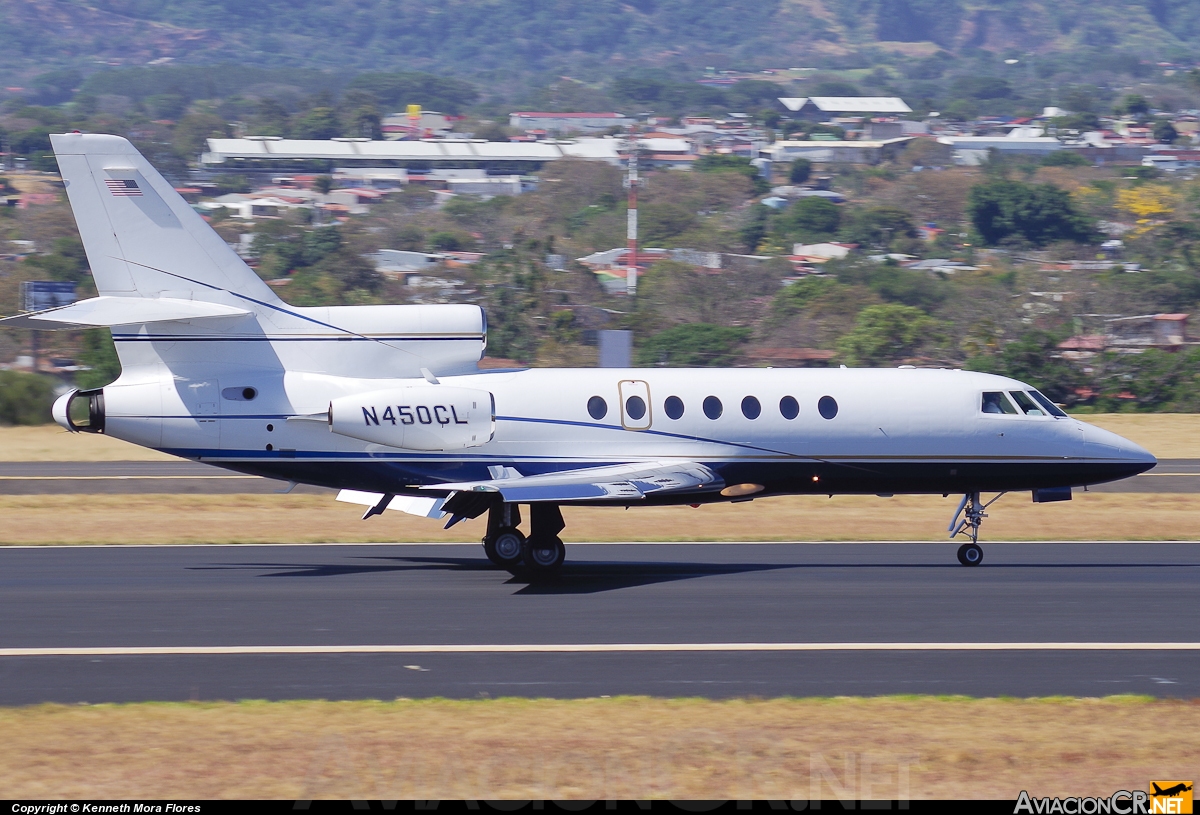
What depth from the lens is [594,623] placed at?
1531 cm

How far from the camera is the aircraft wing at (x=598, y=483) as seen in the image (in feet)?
56.0

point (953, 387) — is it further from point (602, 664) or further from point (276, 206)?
point (276, 206)

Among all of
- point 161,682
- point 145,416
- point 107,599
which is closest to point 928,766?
point 161,682

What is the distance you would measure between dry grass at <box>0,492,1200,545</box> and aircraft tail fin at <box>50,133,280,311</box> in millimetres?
5010

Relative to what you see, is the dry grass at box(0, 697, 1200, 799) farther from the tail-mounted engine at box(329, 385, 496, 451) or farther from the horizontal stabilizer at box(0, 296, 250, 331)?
the horizontal stabilizer at box(0, 296, 250, 331)

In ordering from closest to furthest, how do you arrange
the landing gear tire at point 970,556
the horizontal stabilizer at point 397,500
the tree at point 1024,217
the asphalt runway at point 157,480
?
1. the horizontal stabilizer at point 397,500
2. the landing gear tire at point 970,556
3. the asphalt runway at point 157,480
4. the tree at point 1024,217

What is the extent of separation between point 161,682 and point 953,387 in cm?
1189

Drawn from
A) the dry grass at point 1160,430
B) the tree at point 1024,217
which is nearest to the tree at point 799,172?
the tree at point 1024,217

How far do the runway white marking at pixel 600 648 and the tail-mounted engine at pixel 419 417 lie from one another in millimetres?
4740

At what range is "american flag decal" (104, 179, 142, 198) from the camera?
1834 centimetres

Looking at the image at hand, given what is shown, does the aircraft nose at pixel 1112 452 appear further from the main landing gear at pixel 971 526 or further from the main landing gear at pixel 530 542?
the main landing gear at pixel 530 542

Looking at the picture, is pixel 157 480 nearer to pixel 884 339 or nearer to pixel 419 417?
pixel 419 417

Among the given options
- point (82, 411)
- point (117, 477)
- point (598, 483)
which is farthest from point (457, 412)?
point (117, 477)

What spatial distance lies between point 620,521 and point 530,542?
633cm
